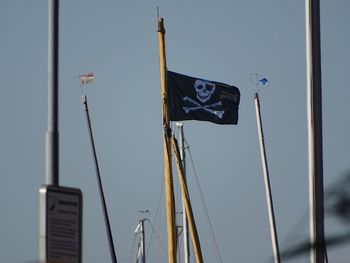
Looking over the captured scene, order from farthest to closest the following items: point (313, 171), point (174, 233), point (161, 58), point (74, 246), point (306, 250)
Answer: point (161, 58) → point (174, 233) → point (313, 171) → point (74, 246) → point (306, 250)

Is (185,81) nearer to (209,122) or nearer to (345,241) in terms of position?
(209,122)

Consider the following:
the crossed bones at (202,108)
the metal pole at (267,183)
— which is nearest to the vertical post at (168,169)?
the crossed bones at (202,108)

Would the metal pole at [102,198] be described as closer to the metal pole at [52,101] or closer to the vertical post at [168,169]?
the vertical post at [168,169]

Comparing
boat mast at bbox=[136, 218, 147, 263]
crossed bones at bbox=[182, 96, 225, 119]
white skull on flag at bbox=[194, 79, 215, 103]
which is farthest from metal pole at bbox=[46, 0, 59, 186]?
boat mast at bbox=[136, 218, 147, 263]

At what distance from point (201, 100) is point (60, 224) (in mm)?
21155

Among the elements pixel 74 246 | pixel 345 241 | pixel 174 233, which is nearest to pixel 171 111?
pixel 174 233

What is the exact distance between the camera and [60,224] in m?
10.3

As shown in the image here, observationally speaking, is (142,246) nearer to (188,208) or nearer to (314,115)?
(188,208)

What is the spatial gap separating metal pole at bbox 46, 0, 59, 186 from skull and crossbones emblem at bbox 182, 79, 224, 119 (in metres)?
18.5

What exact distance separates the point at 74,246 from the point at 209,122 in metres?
21.5

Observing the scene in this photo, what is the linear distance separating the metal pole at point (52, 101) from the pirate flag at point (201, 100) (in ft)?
58.4

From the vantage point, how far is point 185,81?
30922 mm

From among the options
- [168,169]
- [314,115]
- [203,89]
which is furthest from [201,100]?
[314,115]

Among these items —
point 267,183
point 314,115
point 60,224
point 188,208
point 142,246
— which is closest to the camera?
point 60,224
